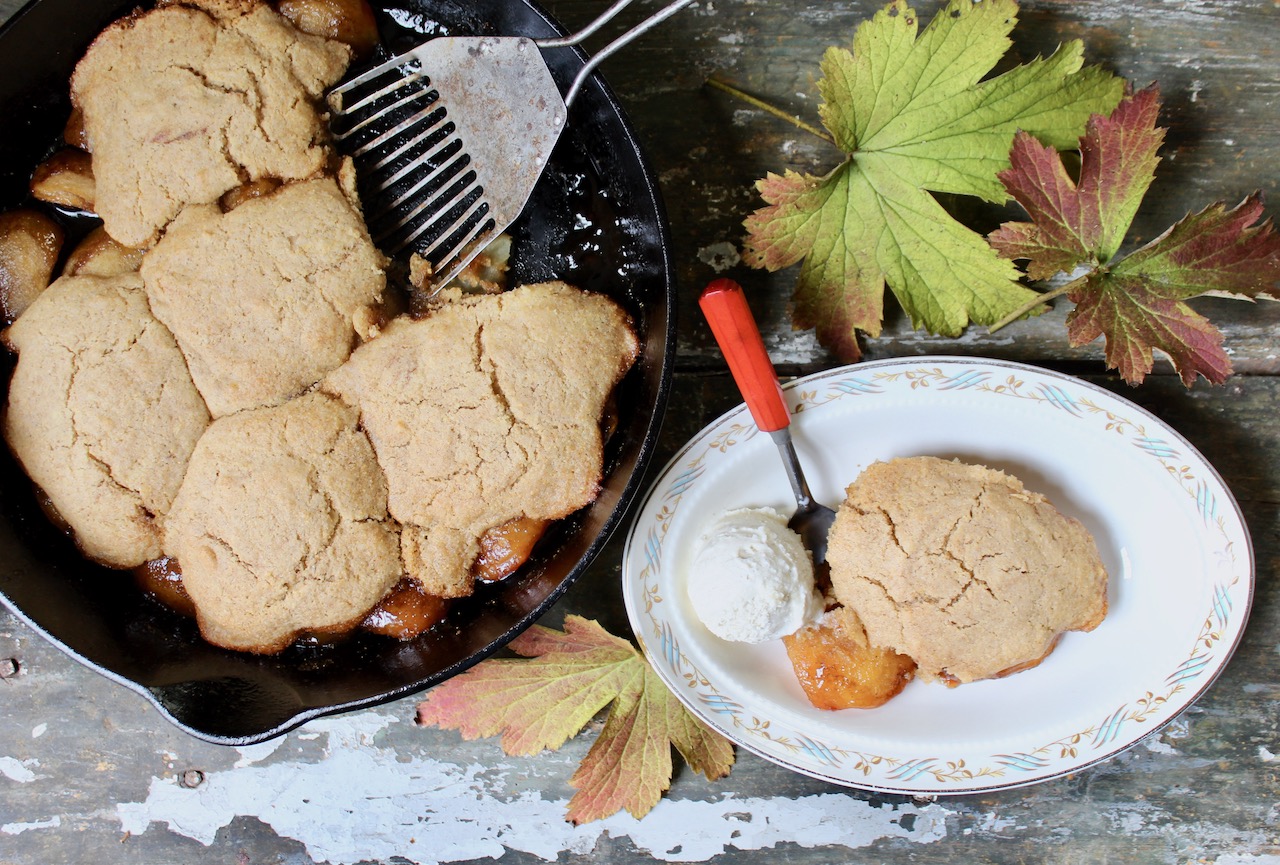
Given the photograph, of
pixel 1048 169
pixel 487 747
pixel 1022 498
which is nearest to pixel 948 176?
pixel 1048 169

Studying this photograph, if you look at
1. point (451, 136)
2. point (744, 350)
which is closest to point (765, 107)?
point (744, 350)

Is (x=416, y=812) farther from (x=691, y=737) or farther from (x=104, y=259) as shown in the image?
(x=104, y=259)

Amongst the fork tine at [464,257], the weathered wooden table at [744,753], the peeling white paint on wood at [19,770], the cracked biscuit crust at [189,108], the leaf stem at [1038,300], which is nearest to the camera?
the cracked biscuit crust at [189,108]

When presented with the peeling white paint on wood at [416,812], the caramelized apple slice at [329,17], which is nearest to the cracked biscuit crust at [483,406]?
the caramelized apple slice at [329,17]

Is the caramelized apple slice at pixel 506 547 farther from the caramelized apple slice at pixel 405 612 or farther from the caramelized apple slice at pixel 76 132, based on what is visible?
the caramelized apple slice at pixel 76 132

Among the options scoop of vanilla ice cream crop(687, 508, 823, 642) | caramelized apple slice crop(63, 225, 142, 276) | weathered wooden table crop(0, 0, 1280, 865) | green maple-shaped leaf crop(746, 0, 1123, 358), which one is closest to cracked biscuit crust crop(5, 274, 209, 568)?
caramelized apple slice crop(63, 225, 142, 276)
